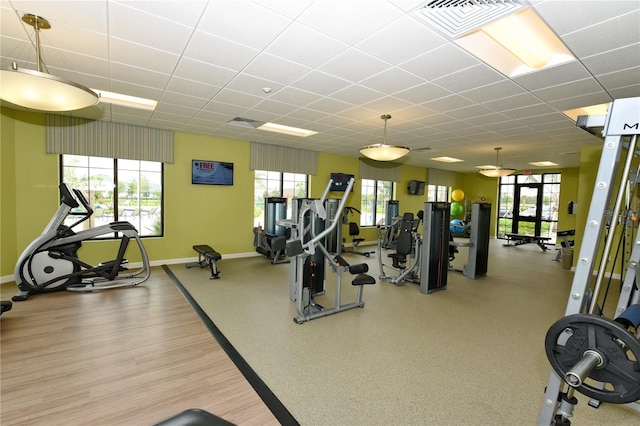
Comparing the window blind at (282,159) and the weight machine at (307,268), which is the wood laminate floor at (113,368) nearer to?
the weight machine at (307,268)

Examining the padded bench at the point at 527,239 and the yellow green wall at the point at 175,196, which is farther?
the padded bench at the point at 527,239

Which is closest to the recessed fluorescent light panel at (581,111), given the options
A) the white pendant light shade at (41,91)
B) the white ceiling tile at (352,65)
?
the white ceiling tile at (352,65)

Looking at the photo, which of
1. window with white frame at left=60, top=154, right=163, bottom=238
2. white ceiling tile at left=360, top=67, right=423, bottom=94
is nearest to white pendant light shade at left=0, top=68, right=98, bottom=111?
white ceiling tile at left=360, top=67, right=423, bottom=94

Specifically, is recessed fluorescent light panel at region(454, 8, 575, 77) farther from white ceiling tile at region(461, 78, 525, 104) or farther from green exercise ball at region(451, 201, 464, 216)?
green exercise ball at region(451, 201, 464, 216)

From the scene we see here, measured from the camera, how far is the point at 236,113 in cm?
475

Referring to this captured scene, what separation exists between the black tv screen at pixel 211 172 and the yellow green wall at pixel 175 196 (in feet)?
0.37

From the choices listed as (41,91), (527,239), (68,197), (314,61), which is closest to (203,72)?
(314,61)

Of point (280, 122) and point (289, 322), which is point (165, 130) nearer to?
point (280, 122)

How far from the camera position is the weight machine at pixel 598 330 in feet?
3.72

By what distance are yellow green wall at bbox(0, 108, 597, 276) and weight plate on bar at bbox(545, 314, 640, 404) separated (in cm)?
644

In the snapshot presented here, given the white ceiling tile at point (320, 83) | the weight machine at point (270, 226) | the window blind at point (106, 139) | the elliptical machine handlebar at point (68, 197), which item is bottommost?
the weight machine at point (270, 226)

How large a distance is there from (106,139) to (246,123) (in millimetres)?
2578

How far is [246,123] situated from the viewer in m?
5.62

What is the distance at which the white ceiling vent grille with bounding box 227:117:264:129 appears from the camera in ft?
17.6
